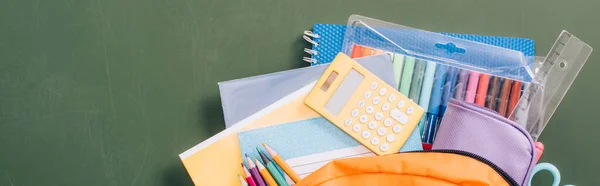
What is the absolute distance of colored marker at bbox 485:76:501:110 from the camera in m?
0.61

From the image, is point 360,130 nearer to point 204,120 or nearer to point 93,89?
point 204,120

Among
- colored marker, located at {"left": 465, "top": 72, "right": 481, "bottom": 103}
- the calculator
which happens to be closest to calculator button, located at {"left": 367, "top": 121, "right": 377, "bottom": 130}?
the calculator

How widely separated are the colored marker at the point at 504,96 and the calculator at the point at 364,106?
0.29ft

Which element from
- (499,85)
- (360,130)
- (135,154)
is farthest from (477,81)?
(135,154)

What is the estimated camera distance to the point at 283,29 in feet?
2.04

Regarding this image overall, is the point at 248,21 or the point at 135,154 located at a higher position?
the point at 248,21

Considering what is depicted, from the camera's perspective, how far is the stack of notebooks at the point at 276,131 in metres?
0.58

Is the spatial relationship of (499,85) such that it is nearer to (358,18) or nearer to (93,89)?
(358,18)

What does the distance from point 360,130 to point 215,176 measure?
148 millimetres

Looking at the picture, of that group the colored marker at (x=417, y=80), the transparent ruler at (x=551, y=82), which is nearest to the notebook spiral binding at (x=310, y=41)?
the colored marker at (x=417, y=80)

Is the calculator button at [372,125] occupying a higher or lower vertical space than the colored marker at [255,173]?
higher

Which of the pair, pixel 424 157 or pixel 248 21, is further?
pixel 248 21

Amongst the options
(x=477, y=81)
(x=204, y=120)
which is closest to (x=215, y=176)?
(x=204, y=120)

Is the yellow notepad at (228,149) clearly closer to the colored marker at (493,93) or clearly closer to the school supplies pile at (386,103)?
the school supplies pile at (386,103)
